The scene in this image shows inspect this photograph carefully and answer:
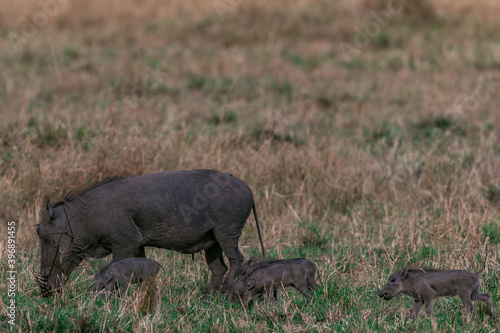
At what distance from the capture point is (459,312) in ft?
15.3

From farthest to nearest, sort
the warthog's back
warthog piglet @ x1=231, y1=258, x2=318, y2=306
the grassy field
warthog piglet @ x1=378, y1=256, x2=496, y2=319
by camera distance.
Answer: the warthog's back, the grassy field, warthog piglet @ x1=231, y1=258, x2=318, y2=306, warthog piglet @ x1=378, y1=256, x2=496, y2=319

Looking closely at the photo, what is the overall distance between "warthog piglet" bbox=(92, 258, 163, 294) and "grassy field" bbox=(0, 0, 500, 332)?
0.14 m

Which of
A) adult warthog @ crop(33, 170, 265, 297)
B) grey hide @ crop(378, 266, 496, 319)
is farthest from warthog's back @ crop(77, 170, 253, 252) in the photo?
grey hide @ crop(378, 266, 496, 319)

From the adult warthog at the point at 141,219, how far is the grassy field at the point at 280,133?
264 millimetres

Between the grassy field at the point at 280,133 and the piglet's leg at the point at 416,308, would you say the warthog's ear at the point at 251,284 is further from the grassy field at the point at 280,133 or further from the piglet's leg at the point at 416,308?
the piglet's leg at the point at 416,308

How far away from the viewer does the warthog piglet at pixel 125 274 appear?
183 inches

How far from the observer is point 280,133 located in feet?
31.1

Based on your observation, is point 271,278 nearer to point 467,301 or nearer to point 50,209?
point 467,301

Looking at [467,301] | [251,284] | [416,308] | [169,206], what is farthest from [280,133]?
[467,301]

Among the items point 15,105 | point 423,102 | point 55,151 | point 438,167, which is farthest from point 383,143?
point 15,105

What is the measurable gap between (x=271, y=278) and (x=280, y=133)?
5.00 meters

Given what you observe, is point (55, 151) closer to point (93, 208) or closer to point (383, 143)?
point (93, 208)

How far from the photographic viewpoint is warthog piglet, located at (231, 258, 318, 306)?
462cm

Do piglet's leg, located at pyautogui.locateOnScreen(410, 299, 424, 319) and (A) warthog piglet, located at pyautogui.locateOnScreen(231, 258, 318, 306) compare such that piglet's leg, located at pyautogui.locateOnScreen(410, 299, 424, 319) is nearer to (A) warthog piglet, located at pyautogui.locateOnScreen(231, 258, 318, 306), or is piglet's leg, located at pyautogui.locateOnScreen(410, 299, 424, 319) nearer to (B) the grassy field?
(B) the grassy field
